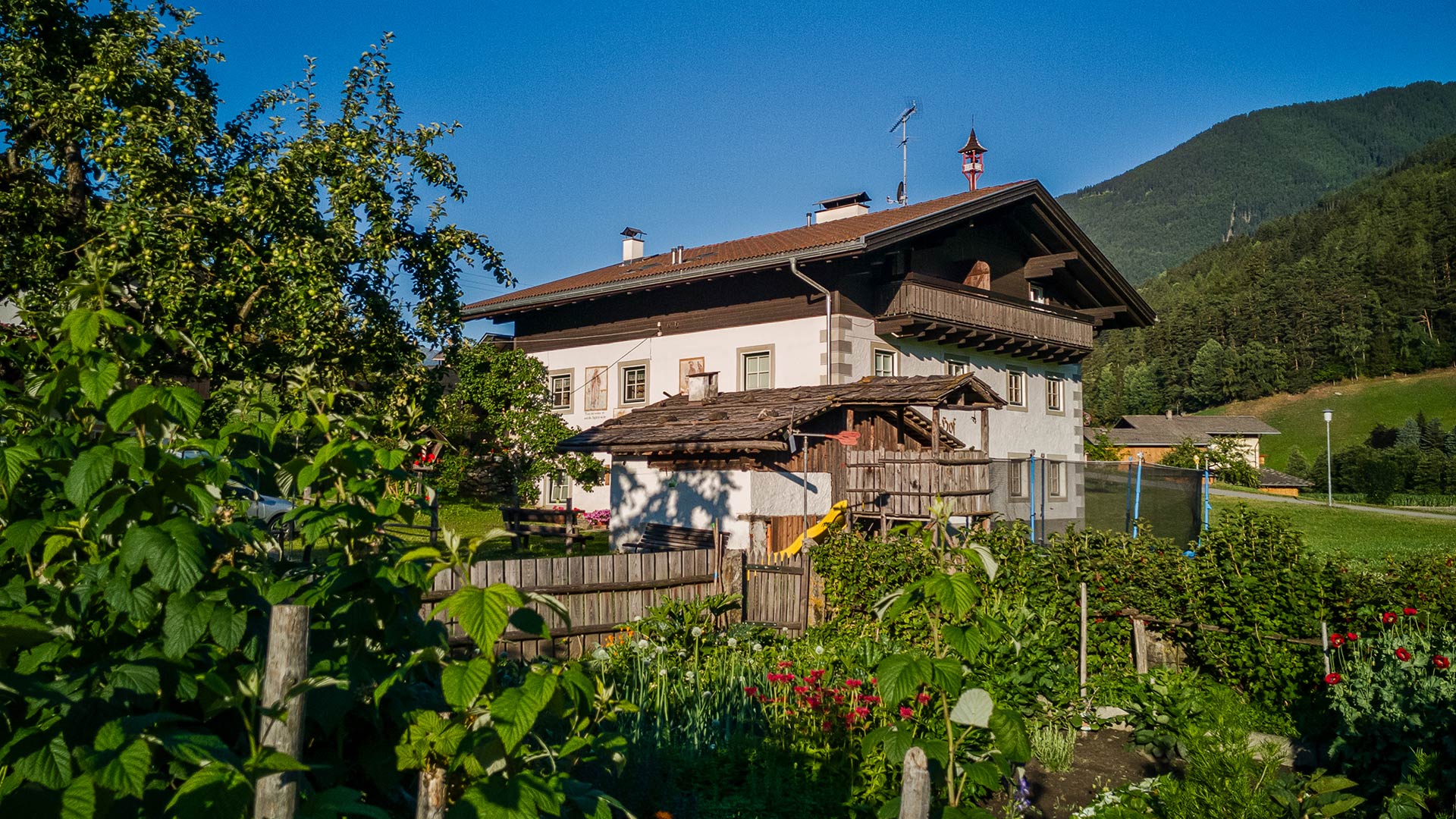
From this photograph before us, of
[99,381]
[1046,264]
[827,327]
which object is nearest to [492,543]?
[827,327]

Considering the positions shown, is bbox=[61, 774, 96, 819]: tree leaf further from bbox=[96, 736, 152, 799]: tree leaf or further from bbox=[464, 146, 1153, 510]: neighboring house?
bbox=[464, 146, 1153, 510]: neighboring house

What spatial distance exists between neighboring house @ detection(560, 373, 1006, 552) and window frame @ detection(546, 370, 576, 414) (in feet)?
25.0

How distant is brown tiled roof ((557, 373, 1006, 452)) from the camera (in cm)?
1539

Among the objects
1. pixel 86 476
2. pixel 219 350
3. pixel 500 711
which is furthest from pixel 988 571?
pixel 219 350

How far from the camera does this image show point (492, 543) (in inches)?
633

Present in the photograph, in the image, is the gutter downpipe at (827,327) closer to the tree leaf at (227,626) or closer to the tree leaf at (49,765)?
the tree leaf at (227,626)

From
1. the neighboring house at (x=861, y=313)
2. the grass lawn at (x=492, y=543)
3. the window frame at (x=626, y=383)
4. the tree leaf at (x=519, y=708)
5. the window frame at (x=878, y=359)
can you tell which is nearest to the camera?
the tree leaf at (x=519, y=708)

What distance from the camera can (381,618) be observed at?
288 centimetres

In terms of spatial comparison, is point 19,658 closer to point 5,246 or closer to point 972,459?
point 5,246

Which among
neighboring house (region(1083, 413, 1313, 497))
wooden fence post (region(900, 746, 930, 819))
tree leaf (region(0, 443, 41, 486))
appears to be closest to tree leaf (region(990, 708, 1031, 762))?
wooden fence post (region(900, 746, 930, 819))

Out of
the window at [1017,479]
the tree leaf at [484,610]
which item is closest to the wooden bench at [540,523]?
→ the window at [1017,479]

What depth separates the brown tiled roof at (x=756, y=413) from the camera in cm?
1539

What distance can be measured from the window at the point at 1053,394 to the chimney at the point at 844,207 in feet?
23.2

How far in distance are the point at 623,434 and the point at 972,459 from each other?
20.3ft
